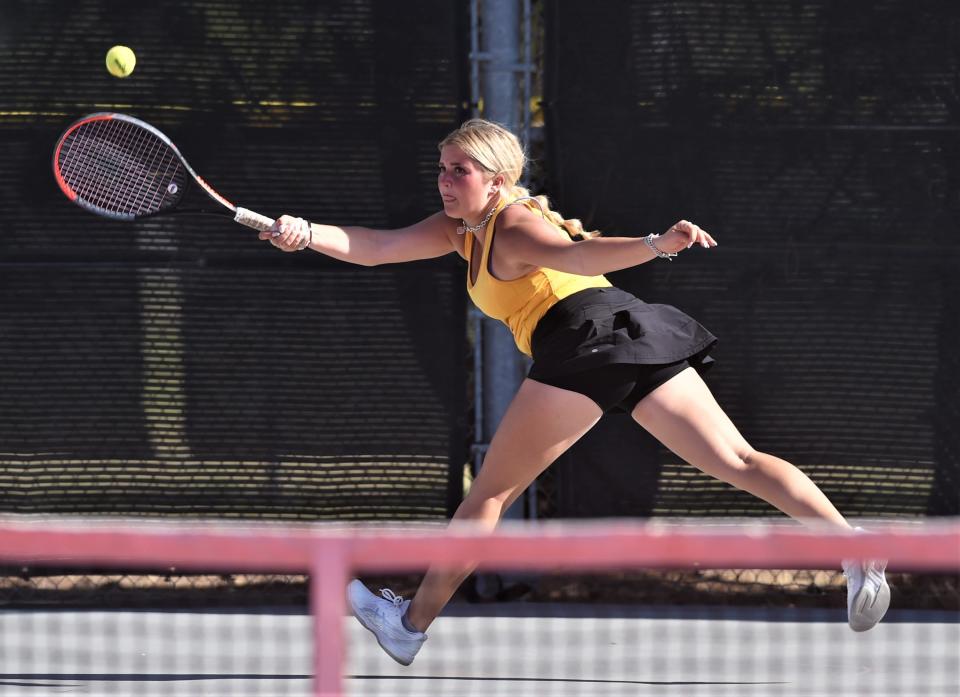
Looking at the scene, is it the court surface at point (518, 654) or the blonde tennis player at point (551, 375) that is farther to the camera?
the court surface at point (518, 654)

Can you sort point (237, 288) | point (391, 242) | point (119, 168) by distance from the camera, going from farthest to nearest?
point (237, 288) → point (119, 168) → point (391, 242)

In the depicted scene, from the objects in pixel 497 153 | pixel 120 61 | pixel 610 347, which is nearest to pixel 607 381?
pixel 610 347

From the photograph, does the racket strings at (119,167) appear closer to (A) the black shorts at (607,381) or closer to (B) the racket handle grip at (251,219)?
(B) the racket handle grip at (251,219)

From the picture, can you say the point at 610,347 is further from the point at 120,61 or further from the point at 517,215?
the point at 120,61

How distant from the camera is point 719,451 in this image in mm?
3373

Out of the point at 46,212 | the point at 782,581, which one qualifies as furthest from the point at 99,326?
the point at 782,581

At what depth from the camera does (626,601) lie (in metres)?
4.32

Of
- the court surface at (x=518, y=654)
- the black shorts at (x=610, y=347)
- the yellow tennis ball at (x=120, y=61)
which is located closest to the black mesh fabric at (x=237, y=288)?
the yellow tennis ball at (x=120, y=61)

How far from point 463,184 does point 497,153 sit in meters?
0.12

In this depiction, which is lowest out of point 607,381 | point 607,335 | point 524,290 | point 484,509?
point 484,509

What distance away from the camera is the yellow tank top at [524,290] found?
11.2 ft

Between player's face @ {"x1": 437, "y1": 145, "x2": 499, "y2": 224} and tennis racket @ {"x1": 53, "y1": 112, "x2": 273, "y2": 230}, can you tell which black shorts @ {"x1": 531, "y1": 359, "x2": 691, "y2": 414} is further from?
tennis racket @ {"x1": 53, "y1": 112, "x2": 273, "y2": 230}

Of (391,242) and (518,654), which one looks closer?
(391,242)

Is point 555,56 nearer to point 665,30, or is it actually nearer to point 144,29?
point 665,30
